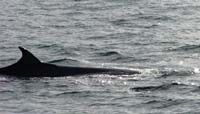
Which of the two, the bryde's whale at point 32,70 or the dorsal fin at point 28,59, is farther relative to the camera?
the bryde's whale at point 32,70

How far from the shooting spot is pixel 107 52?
3075 cm

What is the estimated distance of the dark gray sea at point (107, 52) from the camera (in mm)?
20797

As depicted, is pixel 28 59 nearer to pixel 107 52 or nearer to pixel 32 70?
pixel 32 70

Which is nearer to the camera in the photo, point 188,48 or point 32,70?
point 32,70

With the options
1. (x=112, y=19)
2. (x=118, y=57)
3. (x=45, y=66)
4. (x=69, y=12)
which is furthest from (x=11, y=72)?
(x=69, y=12)

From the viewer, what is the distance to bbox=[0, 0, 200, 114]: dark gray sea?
2080 cm

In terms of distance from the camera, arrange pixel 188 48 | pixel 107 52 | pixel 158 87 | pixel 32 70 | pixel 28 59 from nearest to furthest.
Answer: pixel 158 87 → pixel 28 59 → pixel 32 70 → pixel 107 52 → pixel 188 48

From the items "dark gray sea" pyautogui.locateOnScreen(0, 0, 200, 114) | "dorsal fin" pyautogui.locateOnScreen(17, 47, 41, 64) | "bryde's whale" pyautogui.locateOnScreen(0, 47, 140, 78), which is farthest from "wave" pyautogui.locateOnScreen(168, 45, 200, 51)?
"dorsal fin" pyautogui.locateOnScreen(17, 47, 41, 64)

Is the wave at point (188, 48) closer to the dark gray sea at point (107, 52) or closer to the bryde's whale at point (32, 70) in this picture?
the dark gray sea at point (107, 52)

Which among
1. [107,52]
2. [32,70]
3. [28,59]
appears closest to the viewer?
[28,59]

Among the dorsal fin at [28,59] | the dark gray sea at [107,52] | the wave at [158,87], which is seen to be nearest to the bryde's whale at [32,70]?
the dorsal fin at [28,59]

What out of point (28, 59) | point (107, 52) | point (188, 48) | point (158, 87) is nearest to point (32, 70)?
point (28, 59)

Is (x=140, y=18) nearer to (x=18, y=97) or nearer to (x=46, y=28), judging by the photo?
(x=46, y=28)

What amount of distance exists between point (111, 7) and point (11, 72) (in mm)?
26216
